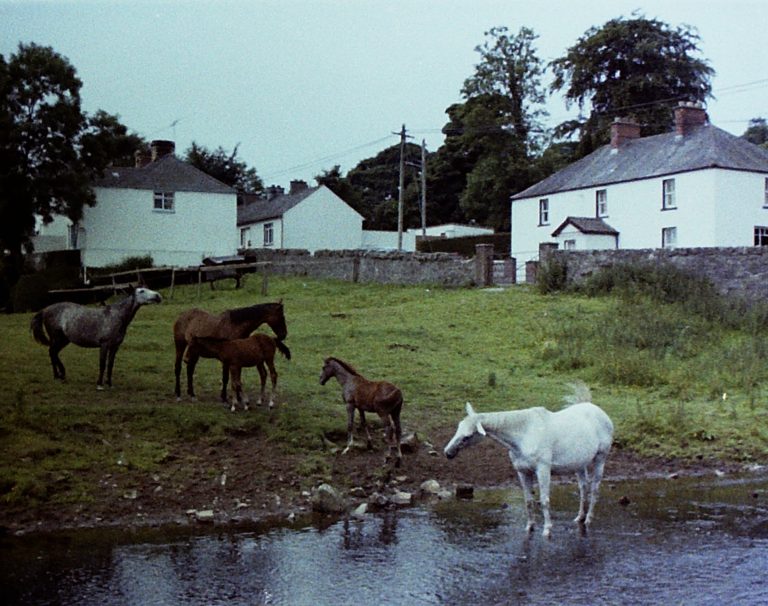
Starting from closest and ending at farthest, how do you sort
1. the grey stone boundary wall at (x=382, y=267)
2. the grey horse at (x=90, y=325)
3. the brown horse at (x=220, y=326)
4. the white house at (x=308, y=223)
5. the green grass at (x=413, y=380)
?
the green grass at (x=413, y=380)
the brown horse at (x=220, y=326)
the grey horse at (x=90, y=325)
the grey stone boundary wall at (x=382, y=267)
the white house at (x=308, y=223)

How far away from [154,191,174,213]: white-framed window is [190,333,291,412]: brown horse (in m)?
38.8

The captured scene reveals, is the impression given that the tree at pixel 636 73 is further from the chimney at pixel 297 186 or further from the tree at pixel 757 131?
the tree at pixel 757 131

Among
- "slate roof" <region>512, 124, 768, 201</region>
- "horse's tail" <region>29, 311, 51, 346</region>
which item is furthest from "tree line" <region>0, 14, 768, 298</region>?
"horse's tail" <region>29, 311, 51, 346</region>

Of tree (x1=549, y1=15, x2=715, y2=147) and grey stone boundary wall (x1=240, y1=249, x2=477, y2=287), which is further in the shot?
tree (x1=549, y1=15, x2=715, y2=147)

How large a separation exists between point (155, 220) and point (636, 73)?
1459 inches

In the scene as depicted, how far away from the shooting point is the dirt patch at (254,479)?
45.4ft

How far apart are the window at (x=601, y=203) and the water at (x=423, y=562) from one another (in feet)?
137

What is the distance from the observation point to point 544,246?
135ft

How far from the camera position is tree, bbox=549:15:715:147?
70125 millimetres

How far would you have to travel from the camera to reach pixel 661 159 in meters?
52.5

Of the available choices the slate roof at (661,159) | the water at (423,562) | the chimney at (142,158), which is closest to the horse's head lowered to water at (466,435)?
the water at (423,562)

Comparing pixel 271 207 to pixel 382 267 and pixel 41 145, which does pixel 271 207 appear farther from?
pixel 41 145

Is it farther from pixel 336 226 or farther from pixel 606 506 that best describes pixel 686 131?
pixel 606 506

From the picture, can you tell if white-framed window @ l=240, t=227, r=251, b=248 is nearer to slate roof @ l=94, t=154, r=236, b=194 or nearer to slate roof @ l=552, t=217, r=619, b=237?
slate roof @ l=94, t=154, r=236, b=194
